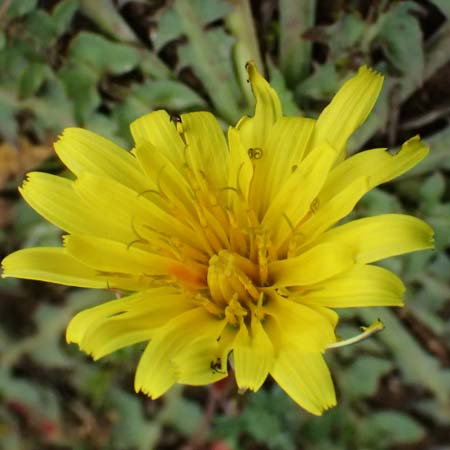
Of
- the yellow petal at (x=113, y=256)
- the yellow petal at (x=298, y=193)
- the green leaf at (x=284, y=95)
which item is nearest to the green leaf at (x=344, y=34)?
the green leaf at (x=284, y=95)

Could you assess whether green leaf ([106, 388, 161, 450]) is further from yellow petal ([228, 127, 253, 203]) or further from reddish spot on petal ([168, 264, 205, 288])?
yellow petal ([228, 127, 253, 203])

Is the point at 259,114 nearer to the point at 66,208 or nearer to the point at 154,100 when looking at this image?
the point at 66,208

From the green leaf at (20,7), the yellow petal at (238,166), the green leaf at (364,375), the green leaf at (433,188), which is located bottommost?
the green leaf at (364,375)

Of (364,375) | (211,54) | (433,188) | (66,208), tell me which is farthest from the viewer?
(364,375)

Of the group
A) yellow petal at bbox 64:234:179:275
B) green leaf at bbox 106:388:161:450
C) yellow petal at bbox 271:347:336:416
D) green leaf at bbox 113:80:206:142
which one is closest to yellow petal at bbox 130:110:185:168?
yellow petal at bbox 64:234:179:275

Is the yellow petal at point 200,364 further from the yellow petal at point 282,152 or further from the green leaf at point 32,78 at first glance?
the green leaf at point 32,78

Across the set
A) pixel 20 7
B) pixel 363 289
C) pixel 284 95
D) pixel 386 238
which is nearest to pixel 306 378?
pixel 363 289

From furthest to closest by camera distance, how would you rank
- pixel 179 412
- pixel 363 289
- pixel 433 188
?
pixel 179 412 → pixel 433 188 → pixel 363 289
